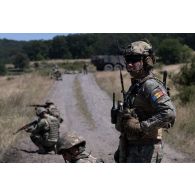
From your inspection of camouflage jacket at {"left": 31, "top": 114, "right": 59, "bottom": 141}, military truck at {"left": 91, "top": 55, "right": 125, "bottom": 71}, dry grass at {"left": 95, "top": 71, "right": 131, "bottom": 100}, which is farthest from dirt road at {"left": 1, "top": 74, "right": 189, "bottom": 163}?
military truck at {"left": 91, "top": 55, "right": 125, "bottom": 71}

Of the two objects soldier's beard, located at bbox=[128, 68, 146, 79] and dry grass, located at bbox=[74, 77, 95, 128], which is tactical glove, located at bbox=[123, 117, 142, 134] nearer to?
soldier's beard, located at bbox=[128, 68, 146, 79]

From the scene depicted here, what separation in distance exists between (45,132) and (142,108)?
283 inches

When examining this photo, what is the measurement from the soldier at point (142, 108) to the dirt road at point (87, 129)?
17.0ft

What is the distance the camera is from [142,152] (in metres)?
5.21

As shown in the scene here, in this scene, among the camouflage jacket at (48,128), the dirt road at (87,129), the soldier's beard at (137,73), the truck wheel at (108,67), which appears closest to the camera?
the soldier's beard at (137,73)

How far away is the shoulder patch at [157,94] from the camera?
16.1ft

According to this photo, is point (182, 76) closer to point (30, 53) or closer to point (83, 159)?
point (83, 159)

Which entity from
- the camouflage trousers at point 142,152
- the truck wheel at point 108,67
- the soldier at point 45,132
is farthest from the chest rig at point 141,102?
the truck wheel at point 108,67

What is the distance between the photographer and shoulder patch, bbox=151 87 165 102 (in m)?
4.92

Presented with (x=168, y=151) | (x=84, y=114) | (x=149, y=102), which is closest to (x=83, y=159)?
(x=149, y=102)

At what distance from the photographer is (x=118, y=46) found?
212 inches

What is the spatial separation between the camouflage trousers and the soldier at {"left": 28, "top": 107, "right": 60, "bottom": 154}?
21.7 ft

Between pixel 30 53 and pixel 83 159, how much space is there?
6059cm

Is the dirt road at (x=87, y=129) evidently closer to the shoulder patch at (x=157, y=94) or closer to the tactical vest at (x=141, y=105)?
the tactical vest at (x=141, y=105)
